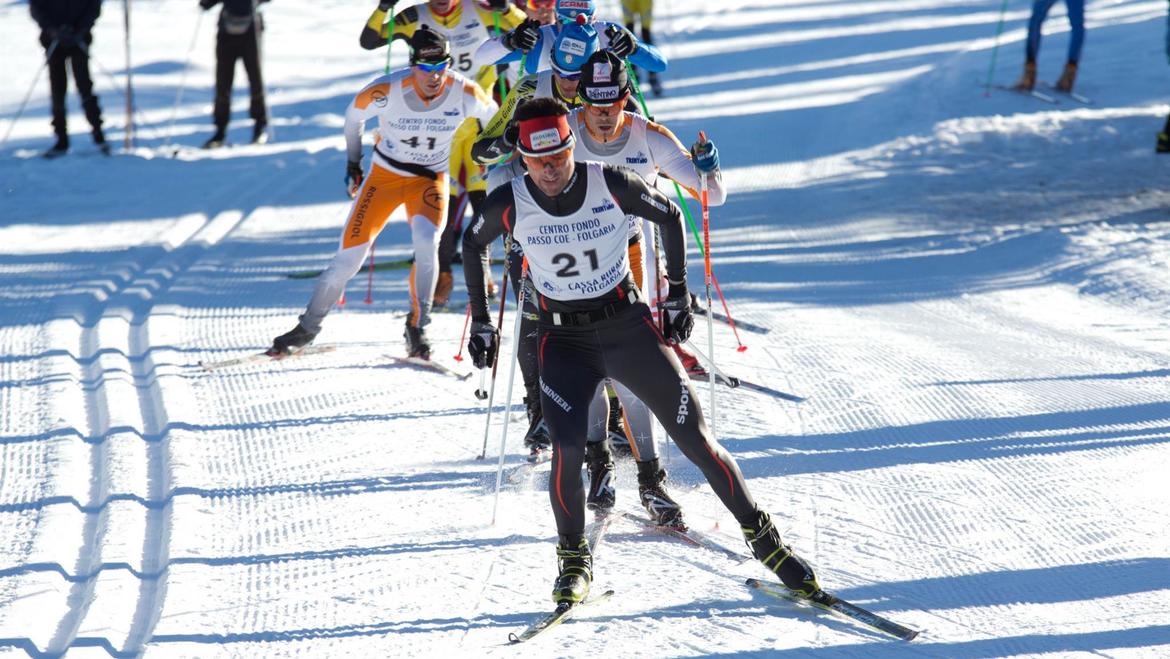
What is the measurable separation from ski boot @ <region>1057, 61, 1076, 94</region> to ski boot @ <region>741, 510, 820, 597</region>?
45.1ft

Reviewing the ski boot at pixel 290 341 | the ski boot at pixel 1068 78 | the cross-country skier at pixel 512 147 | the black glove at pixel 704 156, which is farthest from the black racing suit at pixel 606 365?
the ski boot at pixel 1068 78

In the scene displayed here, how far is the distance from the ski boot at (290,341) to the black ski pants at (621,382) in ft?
11.8

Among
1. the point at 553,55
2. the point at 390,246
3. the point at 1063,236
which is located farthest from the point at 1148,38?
the point at 553,55

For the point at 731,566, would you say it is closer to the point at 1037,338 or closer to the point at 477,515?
the point at 477,515

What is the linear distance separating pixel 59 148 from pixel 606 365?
11058 millimetres

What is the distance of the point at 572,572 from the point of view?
16.8ft

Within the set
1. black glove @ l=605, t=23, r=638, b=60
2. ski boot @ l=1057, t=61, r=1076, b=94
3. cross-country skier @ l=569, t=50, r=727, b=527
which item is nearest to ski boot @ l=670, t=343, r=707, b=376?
cross-country skier @ l=569, t=50, r=727, b=527

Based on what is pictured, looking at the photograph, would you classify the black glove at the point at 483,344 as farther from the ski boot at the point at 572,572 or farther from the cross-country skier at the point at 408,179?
the cross-country skier at the point at 408,179

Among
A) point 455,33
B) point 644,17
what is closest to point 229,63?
point 455,33

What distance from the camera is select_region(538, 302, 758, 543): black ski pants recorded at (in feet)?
16.7

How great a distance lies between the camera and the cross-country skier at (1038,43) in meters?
16.1

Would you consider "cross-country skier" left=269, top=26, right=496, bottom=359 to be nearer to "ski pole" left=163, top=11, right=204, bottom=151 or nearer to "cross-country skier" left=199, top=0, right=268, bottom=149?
"cross-country skier" left=199, top=0, right=268, bottom=149

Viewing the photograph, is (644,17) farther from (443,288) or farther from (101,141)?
(443,288)

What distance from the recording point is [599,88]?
20.5 ft
